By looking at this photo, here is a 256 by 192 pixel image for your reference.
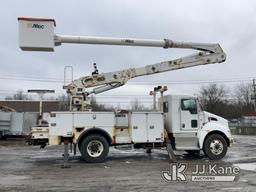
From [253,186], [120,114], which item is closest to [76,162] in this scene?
[120,114]

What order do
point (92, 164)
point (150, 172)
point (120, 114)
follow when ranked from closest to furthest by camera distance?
1. point (150, 172)
2. point (92, 164)
3. point (120, 114)

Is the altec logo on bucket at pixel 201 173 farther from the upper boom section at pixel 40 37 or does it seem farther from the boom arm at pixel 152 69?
the upper boom section at pixel 40 37

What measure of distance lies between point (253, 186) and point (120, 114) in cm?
686

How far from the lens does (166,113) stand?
16.1 metres

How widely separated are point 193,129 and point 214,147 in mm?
1114

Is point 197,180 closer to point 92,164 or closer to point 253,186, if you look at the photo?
point 253,186

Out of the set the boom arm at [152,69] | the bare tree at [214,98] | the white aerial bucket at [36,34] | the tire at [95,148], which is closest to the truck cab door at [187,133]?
the boom arm at [152,69]

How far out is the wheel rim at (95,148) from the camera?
1447cm

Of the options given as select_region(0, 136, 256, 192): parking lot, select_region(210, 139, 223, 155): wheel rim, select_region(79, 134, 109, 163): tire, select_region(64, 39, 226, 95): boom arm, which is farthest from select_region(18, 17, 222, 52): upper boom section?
select_region(210, 139, 223, 155): wheel rim

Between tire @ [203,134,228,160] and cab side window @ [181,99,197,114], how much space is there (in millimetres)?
1294

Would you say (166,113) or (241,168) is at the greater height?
(166,113)

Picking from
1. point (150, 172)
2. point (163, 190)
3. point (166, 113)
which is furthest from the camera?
point (166, 113)

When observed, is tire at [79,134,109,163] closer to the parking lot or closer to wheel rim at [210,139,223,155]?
the parking lot

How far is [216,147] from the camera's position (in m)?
15.4
